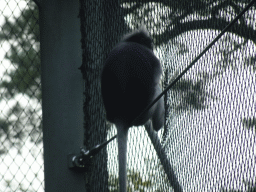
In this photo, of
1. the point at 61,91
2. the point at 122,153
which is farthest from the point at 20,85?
the point at 122,153

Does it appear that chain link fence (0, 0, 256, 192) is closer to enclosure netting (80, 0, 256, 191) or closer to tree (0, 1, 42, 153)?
enclosure netting (80, 0, 256, 191)

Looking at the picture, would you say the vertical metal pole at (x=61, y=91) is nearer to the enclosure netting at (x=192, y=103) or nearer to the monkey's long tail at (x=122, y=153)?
the enclosure netting at (x=192, y=103)

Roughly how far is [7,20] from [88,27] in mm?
958

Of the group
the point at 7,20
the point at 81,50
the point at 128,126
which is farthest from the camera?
the point at 7,20

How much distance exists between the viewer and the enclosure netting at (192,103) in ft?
3.30

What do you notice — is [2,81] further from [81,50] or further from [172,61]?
[172,61]

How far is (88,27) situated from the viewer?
167cm

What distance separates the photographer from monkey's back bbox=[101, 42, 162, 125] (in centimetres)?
150

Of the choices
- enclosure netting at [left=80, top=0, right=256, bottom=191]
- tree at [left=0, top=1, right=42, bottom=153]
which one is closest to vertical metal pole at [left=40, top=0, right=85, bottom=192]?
enclosure netting at [left=80, top=0, right=256, bottom=191]

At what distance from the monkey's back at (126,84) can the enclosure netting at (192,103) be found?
101mm

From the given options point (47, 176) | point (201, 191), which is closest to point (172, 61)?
point (201, 191)

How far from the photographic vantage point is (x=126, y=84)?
4.91 feet

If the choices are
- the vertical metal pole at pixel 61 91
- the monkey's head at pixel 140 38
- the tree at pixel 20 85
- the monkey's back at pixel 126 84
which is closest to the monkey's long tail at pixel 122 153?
the monkey's back at pixel 126 84

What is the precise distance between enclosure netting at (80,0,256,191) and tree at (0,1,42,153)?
904 mm
